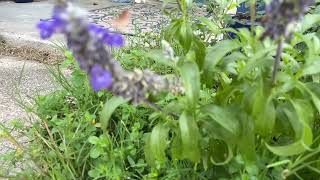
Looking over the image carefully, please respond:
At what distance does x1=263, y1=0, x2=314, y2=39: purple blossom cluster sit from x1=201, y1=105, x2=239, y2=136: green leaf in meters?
0.38

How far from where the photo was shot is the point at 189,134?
1.26 metres

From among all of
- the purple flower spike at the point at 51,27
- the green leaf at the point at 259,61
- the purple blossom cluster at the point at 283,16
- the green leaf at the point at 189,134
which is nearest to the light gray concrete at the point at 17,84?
the green leaf at the point at 189,134

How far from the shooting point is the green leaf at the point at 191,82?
3.89ft

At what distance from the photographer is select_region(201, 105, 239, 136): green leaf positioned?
1270 mm

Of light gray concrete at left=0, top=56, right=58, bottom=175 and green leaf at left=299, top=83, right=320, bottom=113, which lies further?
light gray concrete at left=0, top=56, right=58, bottom=175

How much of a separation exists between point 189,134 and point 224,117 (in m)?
0.10

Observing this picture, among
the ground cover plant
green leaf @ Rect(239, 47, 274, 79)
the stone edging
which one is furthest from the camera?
the stone edging

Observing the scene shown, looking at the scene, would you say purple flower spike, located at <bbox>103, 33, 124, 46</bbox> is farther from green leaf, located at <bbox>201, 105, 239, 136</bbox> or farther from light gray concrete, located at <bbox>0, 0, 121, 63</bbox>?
light gray concrete, located at <bbox>0, 0, 121, 63</bbox>

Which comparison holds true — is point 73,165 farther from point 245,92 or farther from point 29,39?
point 29,39

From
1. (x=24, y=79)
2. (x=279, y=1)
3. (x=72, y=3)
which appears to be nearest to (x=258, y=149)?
(x=279, y=1)

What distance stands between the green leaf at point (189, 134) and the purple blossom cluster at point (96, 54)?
0.77 feet

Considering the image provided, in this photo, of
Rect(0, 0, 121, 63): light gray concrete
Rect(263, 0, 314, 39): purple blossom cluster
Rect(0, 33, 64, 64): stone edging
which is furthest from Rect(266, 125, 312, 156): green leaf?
Rect(0, 33, 64, 64): stone edging

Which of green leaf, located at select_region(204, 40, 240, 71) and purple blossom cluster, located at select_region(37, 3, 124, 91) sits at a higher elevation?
purple blossom cluster, located at select_region(37, 3, 124, 91)

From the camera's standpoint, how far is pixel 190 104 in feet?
3.97
